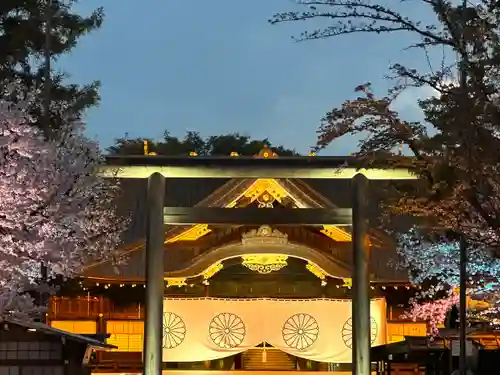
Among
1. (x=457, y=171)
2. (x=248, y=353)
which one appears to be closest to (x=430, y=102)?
(x=457, y=171)

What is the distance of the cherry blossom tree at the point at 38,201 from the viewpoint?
11.4 metres

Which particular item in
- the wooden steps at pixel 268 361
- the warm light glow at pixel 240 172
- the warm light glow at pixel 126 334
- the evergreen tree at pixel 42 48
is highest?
the evergreen tree at pixel 42 48

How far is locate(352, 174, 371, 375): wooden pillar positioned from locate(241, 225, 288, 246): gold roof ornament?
311cm

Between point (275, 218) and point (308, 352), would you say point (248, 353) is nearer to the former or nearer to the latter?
point (308, 352)

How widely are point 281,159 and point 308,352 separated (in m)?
5.59

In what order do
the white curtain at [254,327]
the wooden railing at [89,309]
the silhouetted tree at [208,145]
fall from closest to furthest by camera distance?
the white curtain at [254,327]
the wooden railing at [89,309]
the silhouetted tree at [208,145]

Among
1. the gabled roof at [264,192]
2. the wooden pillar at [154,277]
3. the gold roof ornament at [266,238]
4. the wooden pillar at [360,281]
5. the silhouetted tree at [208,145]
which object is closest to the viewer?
the wooden pillar at [154,277]

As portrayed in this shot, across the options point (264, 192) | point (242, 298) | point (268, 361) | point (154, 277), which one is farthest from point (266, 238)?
point (154, 277)

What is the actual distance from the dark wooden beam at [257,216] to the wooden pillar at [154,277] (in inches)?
18.3

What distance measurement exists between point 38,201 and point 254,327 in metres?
6.81

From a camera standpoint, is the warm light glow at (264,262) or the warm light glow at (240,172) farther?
the warm light glow at (264,262)

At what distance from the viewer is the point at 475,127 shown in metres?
7.78

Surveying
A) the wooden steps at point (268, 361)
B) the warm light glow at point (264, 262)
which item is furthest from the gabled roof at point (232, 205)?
the wooden steps at point (268, 361)

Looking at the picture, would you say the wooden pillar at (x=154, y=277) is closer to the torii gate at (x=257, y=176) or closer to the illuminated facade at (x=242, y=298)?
the torii gate at (x=257, y=176)
